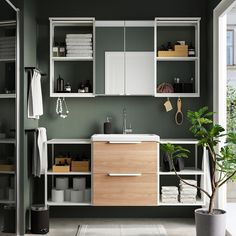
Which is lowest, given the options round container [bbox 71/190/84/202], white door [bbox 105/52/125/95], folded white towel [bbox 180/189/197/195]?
round container [bbox 71/190/84/202]

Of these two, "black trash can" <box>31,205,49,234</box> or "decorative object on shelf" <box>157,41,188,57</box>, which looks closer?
"black trash can" <box>31,205,49,234</box>

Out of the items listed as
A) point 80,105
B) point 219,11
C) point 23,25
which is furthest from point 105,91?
point 219,11

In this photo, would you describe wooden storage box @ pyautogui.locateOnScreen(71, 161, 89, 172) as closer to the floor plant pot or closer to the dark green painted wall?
the dark green painted wall

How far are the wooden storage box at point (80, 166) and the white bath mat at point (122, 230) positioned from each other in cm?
61

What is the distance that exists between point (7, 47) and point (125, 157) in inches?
65.6

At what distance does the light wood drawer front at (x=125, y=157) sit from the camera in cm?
470

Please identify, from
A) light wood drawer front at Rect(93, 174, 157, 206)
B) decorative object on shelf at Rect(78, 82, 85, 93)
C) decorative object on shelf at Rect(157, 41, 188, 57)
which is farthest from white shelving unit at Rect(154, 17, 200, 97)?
light wood drawer front at Rect(93, 174, 157, 206)

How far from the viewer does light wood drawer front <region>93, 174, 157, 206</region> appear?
4.70 metres

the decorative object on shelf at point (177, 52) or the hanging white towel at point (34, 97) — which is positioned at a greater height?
the decorative object on shelf at point (177, 52)

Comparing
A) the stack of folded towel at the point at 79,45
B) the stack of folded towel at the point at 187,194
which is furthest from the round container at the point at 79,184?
the stack of folded towel at the point at 79,45

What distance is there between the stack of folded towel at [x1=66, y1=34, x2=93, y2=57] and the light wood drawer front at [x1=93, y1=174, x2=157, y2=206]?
4.58ft

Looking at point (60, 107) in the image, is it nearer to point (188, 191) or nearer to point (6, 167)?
point (6, 167)

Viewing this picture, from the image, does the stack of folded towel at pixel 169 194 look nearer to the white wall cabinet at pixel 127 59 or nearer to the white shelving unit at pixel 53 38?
the white wall cabinet at pixel 127 59

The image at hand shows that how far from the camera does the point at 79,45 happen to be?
199 inches
